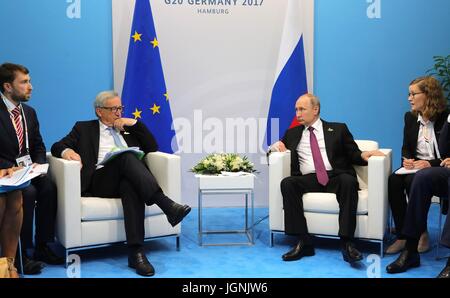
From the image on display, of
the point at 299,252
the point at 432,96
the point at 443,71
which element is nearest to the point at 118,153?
the point at 299,252

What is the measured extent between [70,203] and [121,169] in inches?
17.3

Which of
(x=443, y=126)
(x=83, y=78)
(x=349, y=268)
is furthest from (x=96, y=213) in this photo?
(x=443, y=126)

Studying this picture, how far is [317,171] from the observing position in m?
4.60

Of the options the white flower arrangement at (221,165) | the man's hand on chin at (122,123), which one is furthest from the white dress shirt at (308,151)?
the man's hand on chin at (122,123)

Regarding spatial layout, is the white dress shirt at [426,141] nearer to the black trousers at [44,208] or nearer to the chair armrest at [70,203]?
the chair armrest at [70,203]

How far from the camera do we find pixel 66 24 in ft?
19.2

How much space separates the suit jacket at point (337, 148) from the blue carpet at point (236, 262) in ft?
2.08

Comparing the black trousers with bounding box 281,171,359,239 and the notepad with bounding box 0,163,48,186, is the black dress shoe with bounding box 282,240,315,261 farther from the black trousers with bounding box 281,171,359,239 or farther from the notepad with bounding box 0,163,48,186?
the notepad with bounding box 0,163,48,186

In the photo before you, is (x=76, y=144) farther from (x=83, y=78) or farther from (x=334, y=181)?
(x=334, y=181)

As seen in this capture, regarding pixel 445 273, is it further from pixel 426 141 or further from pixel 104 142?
pixel 104 142

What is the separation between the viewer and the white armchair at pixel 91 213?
405 centimetres

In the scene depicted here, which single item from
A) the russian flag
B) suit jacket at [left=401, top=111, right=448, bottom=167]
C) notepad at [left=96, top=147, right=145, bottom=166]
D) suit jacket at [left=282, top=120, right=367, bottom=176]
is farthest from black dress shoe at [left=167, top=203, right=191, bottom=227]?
the russian flag

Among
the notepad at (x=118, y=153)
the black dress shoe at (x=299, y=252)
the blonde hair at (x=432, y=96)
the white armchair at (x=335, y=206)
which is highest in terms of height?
the blonde hair at (x=432, y=96)

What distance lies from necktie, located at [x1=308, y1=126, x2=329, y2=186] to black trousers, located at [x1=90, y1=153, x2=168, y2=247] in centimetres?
126
